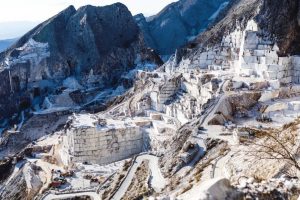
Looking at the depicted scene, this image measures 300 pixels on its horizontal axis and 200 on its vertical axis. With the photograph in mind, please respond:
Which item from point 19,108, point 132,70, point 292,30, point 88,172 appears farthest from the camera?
point 19,108

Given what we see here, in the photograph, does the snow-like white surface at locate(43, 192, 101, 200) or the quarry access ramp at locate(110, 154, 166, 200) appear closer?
the quarry access ramp at locate(110, 154, 166, 200)

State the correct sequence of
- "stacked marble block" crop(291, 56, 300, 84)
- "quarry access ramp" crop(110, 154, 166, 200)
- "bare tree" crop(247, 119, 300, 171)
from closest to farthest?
"bare tree" crop(247, 119, 300, 171), "quarry access ramp" crop(110, 154, 166, 200), "stacked marble block" crop(291, 56, 300, 84)

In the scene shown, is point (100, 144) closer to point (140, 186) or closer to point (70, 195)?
point (70, 195)

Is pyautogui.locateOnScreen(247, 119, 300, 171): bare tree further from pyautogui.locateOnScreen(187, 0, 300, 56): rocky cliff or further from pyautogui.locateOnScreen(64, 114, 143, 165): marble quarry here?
pyautogui.locateOnScreen(187, 0, 300, 56): rocky cliff

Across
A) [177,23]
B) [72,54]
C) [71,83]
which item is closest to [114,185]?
[71,83]

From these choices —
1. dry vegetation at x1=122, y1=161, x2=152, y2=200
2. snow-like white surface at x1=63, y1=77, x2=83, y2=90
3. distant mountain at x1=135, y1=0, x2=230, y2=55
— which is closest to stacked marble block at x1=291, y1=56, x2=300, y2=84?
dry vegetation at x1=122, y1=161, x2=152, y2=200

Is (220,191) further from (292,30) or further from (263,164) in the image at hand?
(292,30)

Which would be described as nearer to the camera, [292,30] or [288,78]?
[288,78]

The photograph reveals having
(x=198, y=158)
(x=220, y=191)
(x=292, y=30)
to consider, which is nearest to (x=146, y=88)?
(x=292, y=30)
